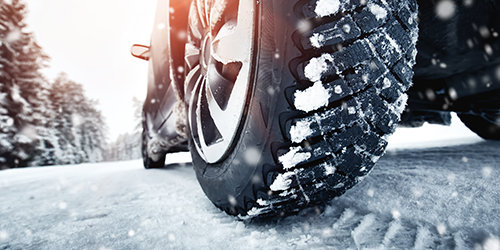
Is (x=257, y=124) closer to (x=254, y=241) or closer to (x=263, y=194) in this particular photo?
(x=263, y=194)

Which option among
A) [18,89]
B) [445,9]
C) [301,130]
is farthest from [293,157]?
[18,89]

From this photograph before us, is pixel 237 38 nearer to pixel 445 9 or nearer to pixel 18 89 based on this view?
pixel 445 9

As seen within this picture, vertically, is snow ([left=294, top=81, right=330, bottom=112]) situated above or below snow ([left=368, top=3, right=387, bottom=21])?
below

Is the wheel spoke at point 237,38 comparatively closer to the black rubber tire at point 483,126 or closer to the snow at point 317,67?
the snow at point 317,67

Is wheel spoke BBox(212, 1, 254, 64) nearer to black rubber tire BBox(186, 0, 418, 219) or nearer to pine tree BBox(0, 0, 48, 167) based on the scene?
black rubber tire BBox(186, 0, 418, 219)

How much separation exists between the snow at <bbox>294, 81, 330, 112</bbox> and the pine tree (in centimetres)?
1477

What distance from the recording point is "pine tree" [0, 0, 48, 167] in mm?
11320

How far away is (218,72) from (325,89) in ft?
1.30

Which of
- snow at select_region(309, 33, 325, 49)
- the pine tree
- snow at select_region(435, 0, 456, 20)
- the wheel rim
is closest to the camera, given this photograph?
snow at select_region(309, 33, 325, 49)

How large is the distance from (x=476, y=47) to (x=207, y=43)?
4.11 ft

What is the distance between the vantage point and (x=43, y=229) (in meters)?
0.93

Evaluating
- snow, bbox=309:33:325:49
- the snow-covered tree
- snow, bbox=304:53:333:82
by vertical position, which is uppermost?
snow, bbox=309:33:325:49

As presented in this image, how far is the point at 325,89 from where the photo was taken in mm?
578

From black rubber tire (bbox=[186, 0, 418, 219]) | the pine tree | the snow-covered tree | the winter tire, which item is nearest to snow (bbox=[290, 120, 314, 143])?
black rubber tire (bbox=[186, 0, 418, 219])
